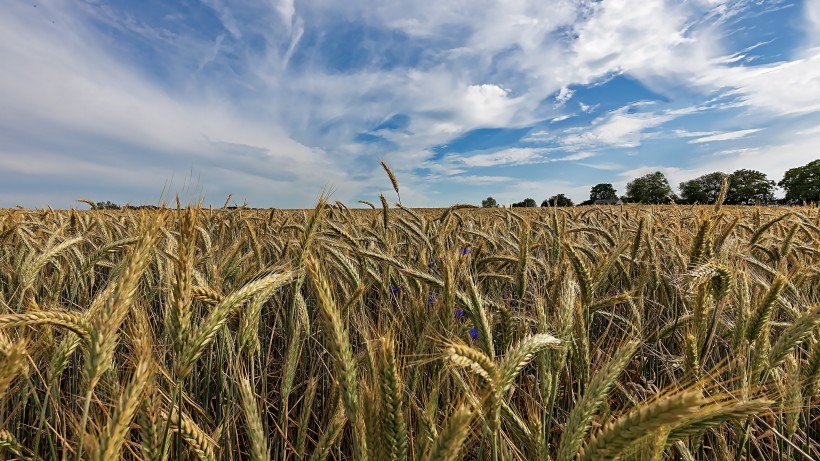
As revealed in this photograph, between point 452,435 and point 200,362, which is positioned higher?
point 452,435

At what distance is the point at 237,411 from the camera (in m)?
1.97

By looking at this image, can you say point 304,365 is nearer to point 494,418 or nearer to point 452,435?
point 494,418

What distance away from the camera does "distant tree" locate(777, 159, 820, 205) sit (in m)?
70.5

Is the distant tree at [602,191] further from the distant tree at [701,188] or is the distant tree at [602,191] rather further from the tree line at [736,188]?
the distant tree at [701,188]

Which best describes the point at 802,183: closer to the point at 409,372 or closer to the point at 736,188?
the point at 736,188

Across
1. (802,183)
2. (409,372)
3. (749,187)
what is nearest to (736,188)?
(749,187)

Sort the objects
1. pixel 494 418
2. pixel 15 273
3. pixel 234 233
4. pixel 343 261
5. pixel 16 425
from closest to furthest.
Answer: pixel 494 418 < pixel 16 425 < pixel 343 261 < pixel 15 273 < pixel 234 233

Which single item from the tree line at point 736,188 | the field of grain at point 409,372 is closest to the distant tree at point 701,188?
the tree line at point 736,188

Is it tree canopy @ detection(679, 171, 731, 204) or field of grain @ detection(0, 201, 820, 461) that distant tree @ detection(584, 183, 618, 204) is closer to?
tree canopy @ detection(679, 171, 731, 204)

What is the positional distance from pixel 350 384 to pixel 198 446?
1.40 ft

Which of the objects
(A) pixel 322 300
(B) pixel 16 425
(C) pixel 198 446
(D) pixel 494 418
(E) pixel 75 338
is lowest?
(B) pixel 16 425

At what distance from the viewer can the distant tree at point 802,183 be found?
70.5 metres

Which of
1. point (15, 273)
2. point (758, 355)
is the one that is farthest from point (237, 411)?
point (758, 355)

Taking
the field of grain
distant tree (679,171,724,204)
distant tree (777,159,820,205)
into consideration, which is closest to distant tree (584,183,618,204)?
distant tree (679,171,724,204)
